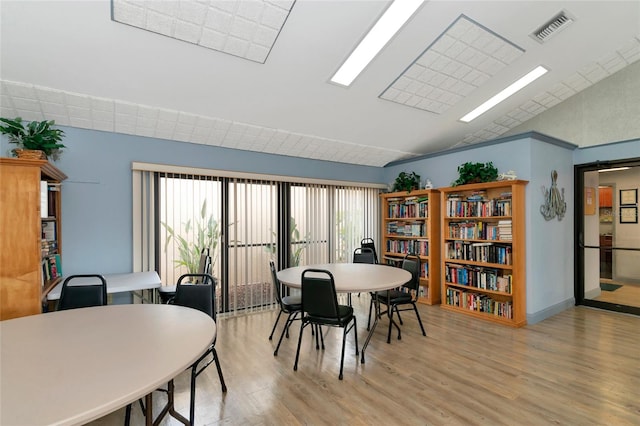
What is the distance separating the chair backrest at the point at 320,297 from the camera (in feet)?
9.08

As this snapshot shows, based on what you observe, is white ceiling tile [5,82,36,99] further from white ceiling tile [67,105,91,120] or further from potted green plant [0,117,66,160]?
potted green plant [0,117,66,160]

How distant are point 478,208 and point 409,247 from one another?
148 cm

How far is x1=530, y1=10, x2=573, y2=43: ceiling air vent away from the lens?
339cm

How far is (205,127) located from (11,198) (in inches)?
85.0

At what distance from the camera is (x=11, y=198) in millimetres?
2350

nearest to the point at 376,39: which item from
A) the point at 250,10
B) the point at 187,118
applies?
the point at 250,10

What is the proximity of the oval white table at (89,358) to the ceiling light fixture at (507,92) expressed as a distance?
497 centimetres

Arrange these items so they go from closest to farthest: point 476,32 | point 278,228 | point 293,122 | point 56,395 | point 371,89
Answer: point 56,395 → point 476,32 → point 371,89 → point 293,122 → point 278,228

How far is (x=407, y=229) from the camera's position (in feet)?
18.6

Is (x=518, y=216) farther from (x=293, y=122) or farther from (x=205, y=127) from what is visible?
(x=205, y=127)

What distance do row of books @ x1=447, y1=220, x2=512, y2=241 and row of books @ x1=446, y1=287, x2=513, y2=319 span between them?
86cm

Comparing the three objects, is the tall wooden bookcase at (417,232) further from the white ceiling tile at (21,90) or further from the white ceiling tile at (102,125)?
the white ceiling tile at (21,90)

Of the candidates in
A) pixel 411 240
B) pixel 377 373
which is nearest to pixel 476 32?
pixel 411 240

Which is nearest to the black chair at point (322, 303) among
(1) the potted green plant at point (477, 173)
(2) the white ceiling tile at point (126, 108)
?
(2) the white ceiling tile at point (126, 108)
